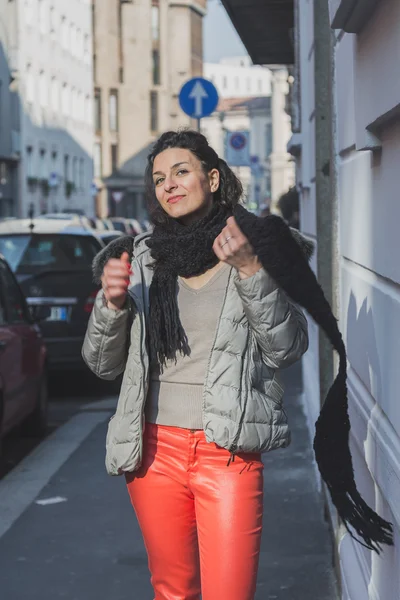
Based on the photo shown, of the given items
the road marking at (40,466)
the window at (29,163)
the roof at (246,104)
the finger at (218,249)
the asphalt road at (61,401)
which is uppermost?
the roof at (246,104)

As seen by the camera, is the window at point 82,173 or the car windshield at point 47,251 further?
the window at point 82,173

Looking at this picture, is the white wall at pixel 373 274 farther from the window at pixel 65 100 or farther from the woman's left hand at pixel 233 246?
the window at pixel 65 100

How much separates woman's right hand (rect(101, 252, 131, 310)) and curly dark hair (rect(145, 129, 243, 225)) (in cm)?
31

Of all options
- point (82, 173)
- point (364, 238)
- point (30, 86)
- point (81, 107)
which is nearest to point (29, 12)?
point (30, 86)

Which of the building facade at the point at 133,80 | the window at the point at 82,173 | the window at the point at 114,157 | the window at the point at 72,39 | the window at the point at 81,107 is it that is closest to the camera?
the window at the point at 72,39

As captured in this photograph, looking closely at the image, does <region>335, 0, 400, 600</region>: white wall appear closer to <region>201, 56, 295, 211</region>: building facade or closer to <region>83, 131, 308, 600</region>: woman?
<region>83, 131, 308, 600</region>: woman

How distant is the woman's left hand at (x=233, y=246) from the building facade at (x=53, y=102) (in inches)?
1957

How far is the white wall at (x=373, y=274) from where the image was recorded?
300cm

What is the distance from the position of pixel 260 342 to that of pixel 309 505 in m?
3.70

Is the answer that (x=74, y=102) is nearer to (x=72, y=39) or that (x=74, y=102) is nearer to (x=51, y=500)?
(x=72, y=39)

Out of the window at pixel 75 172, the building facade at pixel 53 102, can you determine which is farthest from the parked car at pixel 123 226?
the window at pixel 75 172

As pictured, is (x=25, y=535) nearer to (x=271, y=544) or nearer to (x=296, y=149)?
(x=271, y=544)

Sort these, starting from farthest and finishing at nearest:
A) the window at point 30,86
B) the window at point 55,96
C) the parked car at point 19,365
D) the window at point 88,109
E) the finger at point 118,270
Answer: the window at point 88,109, the window at point 55,96, the window at point 30,86, the parked car at point 19,365, the finger at point 118,270

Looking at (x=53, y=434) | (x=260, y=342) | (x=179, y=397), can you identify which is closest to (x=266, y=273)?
(x=260, y=342)
